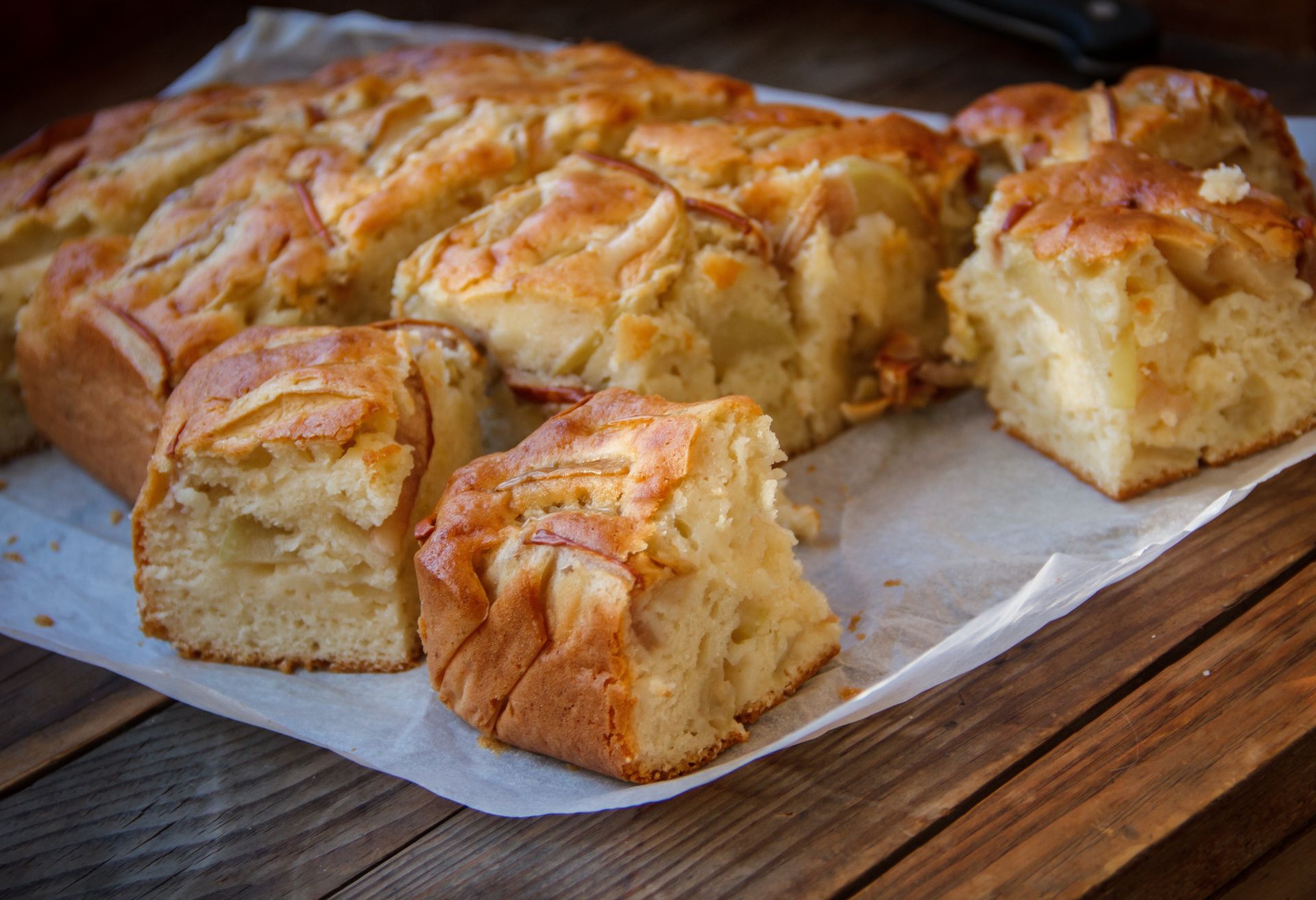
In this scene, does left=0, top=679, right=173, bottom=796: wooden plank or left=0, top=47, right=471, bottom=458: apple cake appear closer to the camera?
left=0, top=679, right=173, bottom=796: wooden plank

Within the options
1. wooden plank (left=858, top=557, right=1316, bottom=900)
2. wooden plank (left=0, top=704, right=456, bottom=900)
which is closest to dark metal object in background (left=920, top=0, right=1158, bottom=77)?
wooden plank (left=858, top=557, right=1316, bottom=900)

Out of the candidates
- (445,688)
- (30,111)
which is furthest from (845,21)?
(445,688)

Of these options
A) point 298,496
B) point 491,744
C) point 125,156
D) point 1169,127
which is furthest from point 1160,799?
point 125,156

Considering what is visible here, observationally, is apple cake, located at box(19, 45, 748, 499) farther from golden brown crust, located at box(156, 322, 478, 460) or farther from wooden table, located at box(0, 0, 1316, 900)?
wooden table, located at box(0, 0, 1316, 900)

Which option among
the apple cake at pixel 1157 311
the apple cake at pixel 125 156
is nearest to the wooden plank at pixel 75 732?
the apple cake at pixel 125 156

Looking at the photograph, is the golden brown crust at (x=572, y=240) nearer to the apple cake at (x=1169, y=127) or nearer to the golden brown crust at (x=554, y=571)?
the golden brown crust at (x=554, y=571)

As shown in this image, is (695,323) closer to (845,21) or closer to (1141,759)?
(1141,759)

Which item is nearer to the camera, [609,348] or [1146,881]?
[1146,881]
